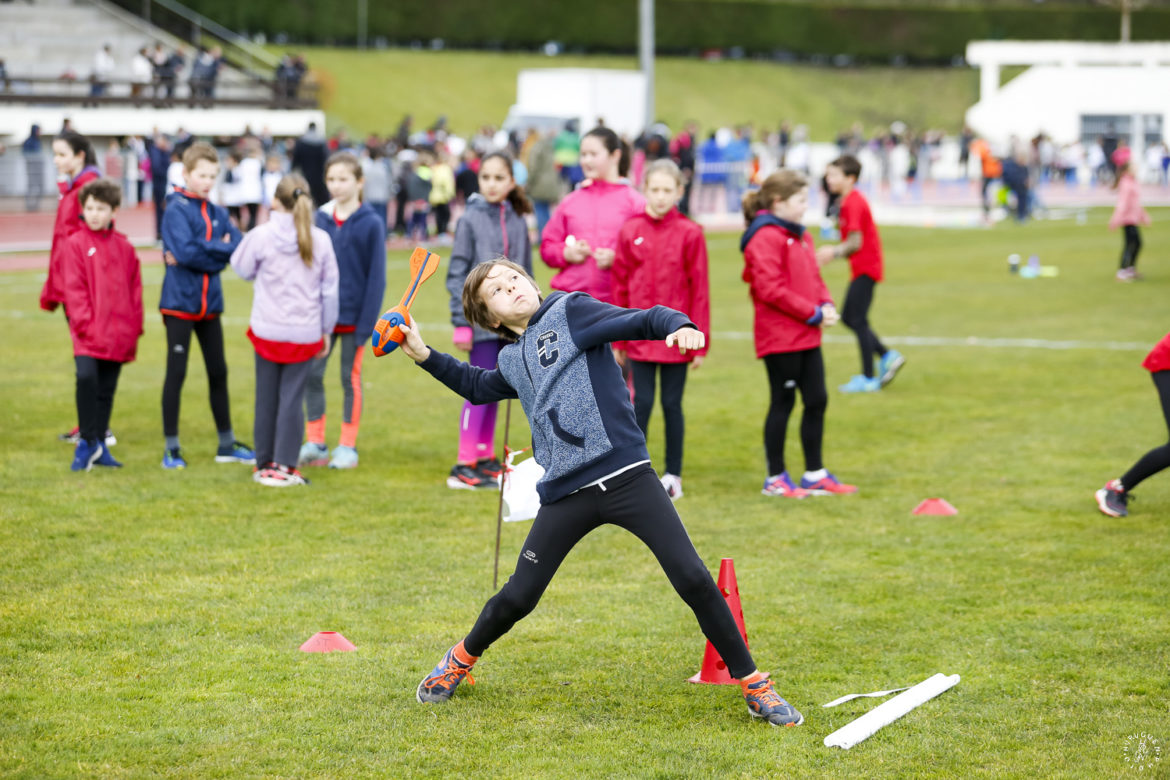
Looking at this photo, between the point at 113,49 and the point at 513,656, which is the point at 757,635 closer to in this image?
the point at 513,656

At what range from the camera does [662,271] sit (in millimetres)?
7977

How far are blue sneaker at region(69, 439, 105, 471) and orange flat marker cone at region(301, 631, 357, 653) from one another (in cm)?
379

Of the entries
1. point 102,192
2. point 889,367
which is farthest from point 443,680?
point 889,367

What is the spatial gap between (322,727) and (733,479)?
4.62 metres

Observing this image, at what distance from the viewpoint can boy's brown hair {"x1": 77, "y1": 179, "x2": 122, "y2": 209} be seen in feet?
27.8

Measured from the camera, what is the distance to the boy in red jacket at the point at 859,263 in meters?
11.4

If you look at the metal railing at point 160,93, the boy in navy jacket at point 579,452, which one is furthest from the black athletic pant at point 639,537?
the metal railing at point 160,93

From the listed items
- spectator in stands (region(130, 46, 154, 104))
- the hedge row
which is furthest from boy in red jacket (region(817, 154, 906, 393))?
the hedge row

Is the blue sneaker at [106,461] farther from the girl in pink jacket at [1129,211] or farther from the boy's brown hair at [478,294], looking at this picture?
the girl in pink jacket at [1129,211]

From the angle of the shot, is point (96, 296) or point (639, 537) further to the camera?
point (96, 296)

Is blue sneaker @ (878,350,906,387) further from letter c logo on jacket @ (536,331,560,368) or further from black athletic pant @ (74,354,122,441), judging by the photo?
letter c logo on jacket @ (536,331,560,368)

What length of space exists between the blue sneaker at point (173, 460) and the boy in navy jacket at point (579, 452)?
455cm

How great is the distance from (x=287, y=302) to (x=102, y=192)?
148cm

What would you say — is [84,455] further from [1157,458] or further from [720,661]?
[1157,458]
